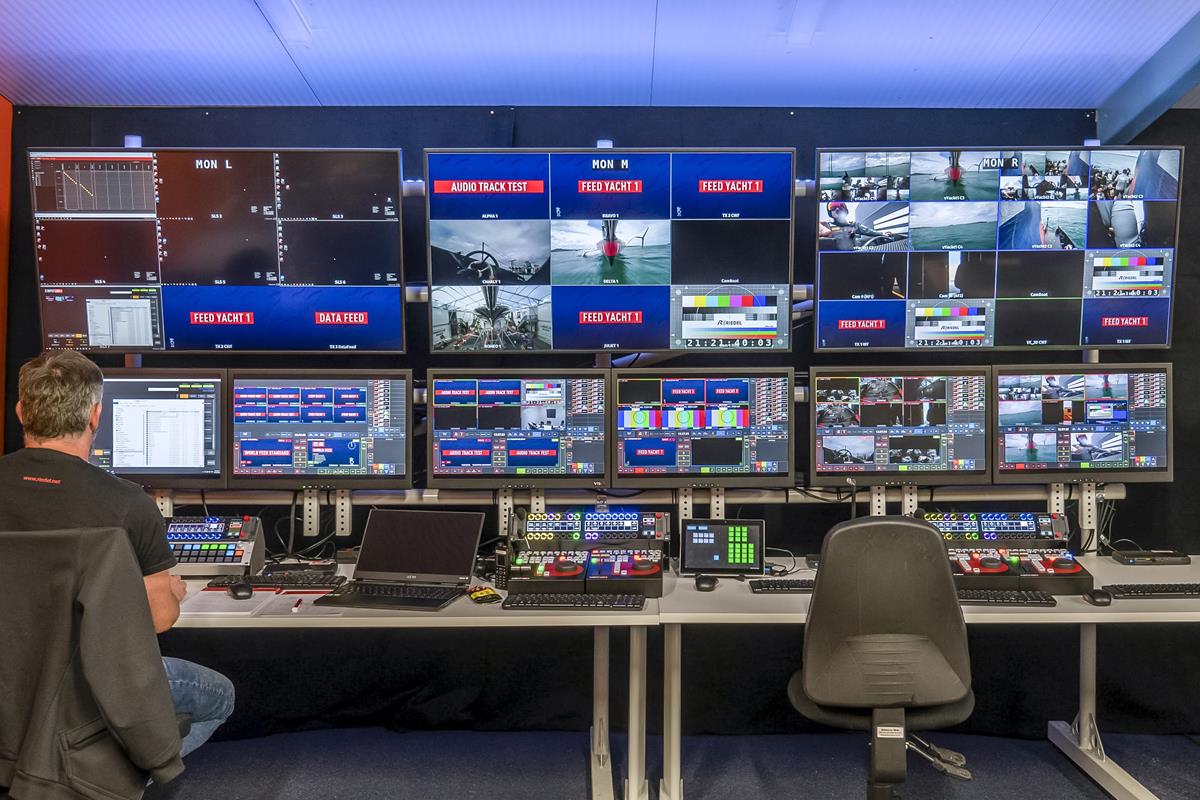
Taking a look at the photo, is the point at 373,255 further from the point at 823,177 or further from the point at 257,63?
the point at 823,177

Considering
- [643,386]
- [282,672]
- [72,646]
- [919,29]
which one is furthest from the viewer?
[282,672]

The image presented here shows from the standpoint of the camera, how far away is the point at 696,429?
2.72 meters

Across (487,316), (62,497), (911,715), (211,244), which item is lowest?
(911,715)

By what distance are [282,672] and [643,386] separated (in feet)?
5.94

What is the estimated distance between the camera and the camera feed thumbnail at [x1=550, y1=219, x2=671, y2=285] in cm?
273

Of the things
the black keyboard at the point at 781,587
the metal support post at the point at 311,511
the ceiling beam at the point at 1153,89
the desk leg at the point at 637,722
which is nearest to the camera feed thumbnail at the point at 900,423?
the black keyboard at the point at 781,587

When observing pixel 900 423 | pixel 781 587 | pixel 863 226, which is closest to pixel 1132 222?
pixel 863 226

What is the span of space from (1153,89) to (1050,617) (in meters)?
1.91

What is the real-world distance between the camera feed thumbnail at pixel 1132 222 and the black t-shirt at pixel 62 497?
122 inches

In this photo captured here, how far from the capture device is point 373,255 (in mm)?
2746

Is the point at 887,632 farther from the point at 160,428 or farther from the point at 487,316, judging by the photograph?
the point at 160,428

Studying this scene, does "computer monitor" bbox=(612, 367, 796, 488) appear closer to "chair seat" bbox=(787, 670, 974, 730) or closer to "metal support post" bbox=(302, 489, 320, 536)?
"chair seat" bbox=(787, 670, 974, 730)

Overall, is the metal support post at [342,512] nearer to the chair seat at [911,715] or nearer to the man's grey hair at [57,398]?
the man's grey hair at [57,398]

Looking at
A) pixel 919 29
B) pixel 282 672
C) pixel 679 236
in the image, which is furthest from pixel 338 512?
pixel 919 29
